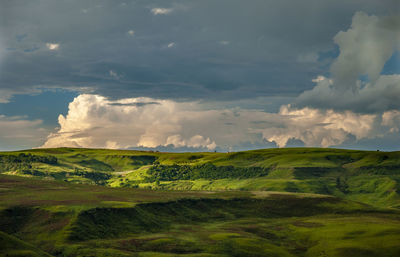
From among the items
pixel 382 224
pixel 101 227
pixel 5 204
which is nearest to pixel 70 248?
pixel 101 227

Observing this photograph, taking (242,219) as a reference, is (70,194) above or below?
above

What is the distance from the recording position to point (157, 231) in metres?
159

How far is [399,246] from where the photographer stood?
137 meters

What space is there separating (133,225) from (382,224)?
303 feet

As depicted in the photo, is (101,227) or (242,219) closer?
(101,227)

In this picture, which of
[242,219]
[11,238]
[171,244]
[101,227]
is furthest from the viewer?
[242,219]

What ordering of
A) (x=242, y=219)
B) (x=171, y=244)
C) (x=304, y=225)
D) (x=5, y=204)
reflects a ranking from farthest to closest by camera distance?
(x=242, y=219) → (x=304, y=225) → (x=5, y=204) → (x=171, y=244)

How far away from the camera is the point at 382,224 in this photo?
164500mm

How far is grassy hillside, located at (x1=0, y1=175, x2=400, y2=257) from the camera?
129 m

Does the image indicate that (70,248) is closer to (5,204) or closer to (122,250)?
(122,250)

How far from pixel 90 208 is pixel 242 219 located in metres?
68.5

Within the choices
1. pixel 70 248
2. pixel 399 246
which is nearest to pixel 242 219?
pixel 399 246

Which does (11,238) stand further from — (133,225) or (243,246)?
(243,246)

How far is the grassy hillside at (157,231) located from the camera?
129 m
